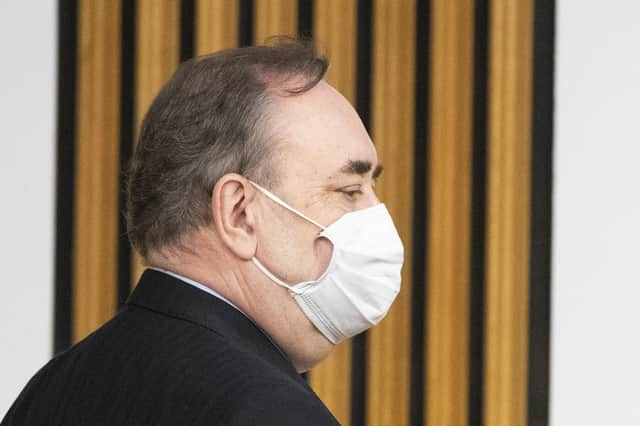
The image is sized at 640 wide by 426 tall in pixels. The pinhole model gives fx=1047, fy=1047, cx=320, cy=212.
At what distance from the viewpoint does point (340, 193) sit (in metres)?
1.38

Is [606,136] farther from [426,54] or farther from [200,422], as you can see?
[200,422]

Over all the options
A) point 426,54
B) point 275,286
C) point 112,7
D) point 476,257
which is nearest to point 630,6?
point 426,54

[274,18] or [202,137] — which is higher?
[274,18]

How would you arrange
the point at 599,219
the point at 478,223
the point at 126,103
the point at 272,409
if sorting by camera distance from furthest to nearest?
the point at 126,103 < the point at 478,223 < the point at 599,219 < the point at 272,409

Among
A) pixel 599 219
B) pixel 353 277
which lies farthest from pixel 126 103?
pixel 353 277

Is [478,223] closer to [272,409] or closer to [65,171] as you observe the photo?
[65,171]

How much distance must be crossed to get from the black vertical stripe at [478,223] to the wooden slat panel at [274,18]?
0.42 metres

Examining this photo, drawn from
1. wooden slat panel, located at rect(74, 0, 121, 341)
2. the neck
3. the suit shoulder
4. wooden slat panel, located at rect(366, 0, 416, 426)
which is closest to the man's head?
the neck

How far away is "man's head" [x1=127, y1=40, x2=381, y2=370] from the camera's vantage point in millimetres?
1275

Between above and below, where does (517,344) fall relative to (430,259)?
below

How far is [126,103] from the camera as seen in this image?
248 centimetres

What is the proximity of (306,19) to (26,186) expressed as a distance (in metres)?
0.75

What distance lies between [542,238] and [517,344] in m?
0.24

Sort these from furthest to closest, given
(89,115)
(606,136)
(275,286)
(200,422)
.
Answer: (89,115)
(606,136)
(275,286)
(200,422)
